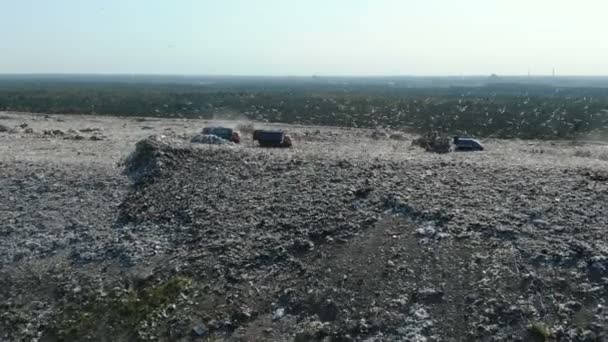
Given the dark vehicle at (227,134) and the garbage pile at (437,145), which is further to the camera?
the dark vehicle at (227,134)

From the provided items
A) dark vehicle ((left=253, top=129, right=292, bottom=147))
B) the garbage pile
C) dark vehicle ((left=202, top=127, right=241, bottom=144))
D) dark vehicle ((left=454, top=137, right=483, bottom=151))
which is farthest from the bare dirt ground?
dark vehicle ((left=202, top=127, right=241, bottom=144))

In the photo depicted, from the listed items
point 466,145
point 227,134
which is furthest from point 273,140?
point 466,145

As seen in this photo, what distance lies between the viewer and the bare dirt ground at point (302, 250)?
1230 cm

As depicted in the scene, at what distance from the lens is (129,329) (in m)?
12.7

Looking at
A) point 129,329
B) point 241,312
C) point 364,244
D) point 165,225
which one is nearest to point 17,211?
point 165,225

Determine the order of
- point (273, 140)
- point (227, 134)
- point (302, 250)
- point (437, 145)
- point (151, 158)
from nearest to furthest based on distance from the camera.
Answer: point (302, 250) → point (151, 158) → point (437, 145) → point (273, 140) → point (227, 134)

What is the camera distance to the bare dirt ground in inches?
484

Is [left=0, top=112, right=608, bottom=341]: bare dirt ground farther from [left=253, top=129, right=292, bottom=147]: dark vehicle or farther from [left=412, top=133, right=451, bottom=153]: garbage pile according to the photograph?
[left=253, top=129, right=292, bottom=147]: dark vehicle

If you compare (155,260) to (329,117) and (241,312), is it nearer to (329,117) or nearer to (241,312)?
(241,312)

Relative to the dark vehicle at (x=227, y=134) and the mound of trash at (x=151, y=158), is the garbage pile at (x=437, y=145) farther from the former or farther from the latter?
the mound of trash at (x=151, y=158)

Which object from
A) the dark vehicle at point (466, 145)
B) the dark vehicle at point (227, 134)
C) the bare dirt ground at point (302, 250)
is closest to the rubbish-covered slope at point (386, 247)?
the bare dirt ground at point (302, 250)

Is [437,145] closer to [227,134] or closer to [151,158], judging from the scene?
[227,134]

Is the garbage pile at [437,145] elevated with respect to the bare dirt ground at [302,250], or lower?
elevated

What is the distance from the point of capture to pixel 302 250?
14.6m
